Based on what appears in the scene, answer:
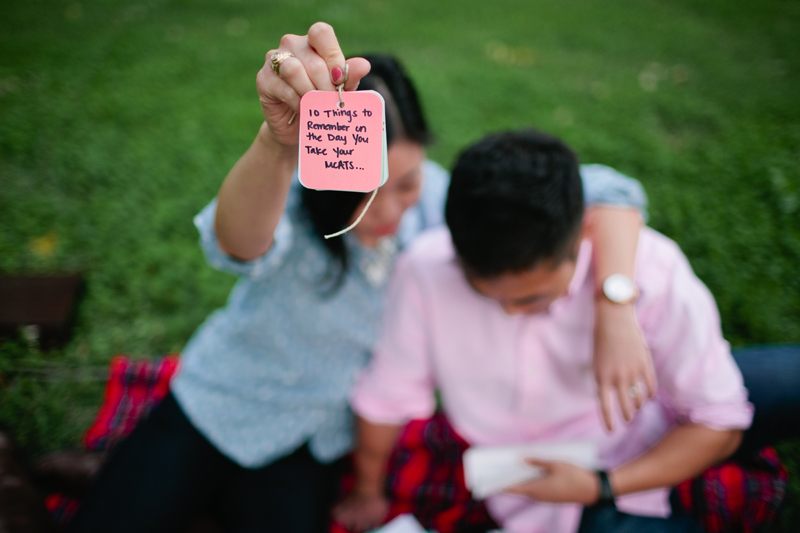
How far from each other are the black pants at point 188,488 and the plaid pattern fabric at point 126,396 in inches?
12.9

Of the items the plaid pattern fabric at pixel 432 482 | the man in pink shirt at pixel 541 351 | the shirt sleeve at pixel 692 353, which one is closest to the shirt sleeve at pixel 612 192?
the man in pink shirt at pixel 541 351

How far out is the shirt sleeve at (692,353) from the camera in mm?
1087

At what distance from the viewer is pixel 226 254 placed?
3.38ft

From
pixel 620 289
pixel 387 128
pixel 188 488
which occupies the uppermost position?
pixel 387 128

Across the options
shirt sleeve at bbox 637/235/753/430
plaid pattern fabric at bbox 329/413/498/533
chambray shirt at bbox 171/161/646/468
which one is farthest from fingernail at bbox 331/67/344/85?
plaid pattern fabric at bbox 329/413/498/533

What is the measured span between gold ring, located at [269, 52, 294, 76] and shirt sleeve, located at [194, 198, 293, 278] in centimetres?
40

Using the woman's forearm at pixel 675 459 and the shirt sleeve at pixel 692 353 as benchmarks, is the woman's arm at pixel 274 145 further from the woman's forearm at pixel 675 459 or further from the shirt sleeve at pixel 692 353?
the woman's forearm at pixel 675 459

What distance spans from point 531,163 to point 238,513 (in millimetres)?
1397

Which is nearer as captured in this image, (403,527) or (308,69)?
(308,69)

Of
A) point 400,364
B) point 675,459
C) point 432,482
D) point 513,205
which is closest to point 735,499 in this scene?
point 675,459

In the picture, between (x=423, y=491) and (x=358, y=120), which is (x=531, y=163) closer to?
(x=358, y=120)

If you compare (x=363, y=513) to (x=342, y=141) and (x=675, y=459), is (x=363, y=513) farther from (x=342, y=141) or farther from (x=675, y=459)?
(x=342, y=141)

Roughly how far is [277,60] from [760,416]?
1.54 m

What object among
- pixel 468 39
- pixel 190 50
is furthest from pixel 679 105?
pixel 190 50
